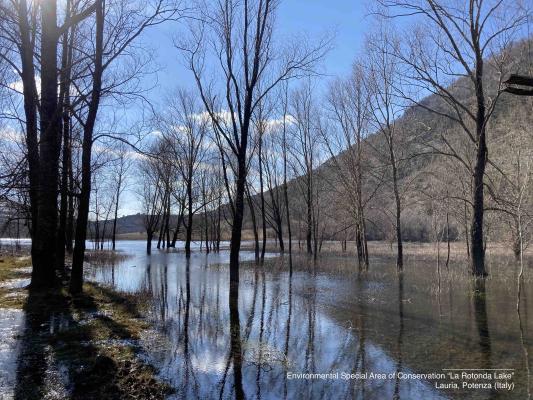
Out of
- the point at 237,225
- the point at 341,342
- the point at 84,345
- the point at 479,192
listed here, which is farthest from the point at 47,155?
the point at 479,192

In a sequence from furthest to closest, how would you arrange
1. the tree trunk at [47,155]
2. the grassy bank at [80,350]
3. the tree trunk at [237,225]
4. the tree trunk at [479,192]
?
1. the tree trunk at [479,192]
2. the tree trunk at [237,225]
3. the tree trunk at [47,155]
4. the grassy bank at [80,350]

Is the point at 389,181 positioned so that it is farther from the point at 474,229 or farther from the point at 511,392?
the point at 511,392

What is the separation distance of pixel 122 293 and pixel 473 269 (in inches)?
502

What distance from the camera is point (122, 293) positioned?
12586 millimetres

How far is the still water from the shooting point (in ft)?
17.2

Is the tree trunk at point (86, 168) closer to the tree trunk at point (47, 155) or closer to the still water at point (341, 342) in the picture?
the tree trunk at point (47, 155)

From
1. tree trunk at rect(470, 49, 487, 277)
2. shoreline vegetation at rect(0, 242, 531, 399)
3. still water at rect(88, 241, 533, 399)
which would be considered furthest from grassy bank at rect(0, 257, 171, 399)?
tree trunk at rect(470, 49, 487, 277)

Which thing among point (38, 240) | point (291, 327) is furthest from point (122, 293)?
point (291, 327)

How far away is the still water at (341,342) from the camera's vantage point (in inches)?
207

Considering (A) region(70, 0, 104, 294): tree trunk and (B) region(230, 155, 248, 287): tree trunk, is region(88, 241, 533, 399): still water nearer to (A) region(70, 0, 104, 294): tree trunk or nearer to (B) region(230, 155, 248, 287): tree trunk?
(B) region(230, 155, 248, 287): tree trunk

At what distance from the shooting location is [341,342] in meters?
7.34

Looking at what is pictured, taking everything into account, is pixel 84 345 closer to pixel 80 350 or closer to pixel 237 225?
pixel 80 350

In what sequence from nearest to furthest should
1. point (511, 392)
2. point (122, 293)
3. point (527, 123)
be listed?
point (511, 392), point (122, 293), point (527, 123)

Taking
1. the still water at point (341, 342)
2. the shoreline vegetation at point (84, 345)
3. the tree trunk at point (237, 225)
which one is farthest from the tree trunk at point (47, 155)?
the tree trunk at point (237, 225)
